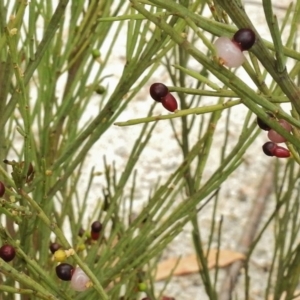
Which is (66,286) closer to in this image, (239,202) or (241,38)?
(241,38)

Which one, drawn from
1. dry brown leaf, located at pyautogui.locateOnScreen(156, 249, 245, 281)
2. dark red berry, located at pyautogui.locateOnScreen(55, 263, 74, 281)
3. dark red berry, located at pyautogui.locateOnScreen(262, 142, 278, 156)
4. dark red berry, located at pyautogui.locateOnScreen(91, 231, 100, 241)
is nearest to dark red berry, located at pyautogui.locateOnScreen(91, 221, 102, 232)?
dark red berry, located at pyautogui.locateOnScreen(91, 231, 100, 241)

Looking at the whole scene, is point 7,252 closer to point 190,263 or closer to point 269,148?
point 269,148

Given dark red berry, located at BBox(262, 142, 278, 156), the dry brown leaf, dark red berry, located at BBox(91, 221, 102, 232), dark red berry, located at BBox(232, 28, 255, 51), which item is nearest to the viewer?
dark red berry, located at BBox(232, 28, 255, 51)

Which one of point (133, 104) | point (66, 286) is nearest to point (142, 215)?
point (66, 286)

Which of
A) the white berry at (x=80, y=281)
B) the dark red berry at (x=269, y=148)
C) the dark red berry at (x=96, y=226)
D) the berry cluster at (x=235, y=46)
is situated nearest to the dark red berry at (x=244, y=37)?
the berry cluster at (x=235, y=46)

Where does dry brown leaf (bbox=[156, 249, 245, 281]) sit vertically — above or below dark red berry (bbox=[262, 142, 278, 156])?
above

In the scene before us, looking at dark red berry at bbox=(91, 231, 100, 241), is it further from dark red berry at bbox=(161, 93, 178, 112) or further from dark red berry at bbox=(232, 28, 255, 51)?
dark red berry at bbox=(232, 28, 255, 51)

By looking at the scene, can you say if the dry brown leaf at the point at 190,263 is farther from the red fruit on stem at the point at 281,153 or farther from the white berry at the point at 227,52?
the white berry at the point at 227,52

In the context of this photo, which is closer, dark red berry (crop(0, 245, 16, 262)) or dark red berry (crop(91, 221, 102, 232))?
dark red berry (crop(0, 245, 16, 262))
